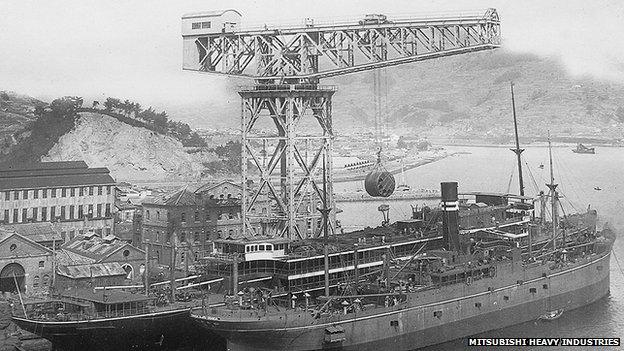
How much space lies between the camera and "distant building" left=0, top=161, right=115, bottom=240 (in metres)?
66.5

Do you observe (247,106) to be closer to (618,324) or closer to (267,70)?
(267,70)

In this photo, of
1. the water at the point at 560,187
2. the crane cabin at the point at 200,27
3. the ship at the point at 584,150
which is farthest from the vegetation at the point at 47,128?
the ship at the point at 584,150

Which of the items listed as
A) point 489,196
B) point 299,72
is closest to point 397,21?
point 299,72

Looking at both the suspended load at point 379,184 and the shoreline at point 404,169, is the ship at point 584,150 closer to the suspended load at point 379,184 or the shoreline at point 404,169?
the shoreline at point 404,169

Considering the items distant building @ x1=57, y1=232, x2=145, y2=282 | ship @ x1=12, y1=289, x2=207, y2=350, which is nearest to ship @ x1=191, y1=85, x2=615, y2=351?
ship @ x1=12, y1=289, x2=207, y2=350

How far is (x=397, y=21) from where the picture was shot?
50.4 metres

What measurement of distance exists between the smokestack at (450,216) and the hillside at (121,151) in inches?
2439

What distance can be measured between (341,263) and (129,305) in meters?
13.2

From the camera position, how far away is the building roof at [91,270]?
170 feet

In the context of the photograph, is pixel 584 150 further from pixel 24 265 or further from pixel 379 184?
pixel 24 265

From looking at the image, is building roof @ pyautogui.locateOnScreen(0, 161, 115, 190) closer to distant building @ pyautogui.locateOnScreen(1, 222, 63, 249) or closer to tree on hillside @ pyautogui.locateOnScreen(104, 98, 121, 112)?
distant building @ pyautogui.locateOnScreen(1, 222, 63, 249)

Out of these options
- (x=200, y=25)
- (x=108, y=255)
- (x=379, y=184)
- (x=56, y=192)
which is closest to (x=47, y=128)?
(x=56, y=192)

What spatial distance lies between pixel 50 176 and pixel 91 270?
2065 cm

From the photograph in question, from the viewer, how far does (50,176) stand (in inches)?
2739
